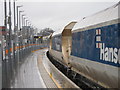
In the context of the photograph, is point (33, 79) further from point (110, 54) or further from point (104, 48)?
point (110, 54)

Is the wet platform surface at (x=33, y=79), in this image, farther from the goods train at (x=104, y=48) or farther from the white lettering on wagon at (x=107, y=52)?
the white lettering on wagon at (x=107, y=52)

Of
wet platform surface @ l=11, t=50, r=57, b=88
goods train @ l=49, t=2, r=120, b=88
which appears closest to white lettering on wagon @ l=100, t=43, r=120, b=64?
goods train @ l=49, t=2, r=120, b=88

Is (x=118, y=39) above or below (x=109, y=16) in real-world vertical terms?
below

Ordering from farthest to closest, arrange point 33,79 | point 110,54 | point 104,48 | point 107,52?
point 33,79 < point 104,48 < point 107,52 < point 110,54

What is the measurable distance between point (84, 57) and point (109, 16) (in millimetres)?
3455

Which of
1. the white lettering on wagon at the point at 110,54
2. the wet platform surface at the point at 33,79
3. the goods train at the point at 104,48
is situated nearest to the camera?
the white lettering on wagon at the point at 110,54

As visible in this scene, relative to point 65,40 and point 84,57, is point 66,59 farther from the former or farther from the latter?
point 84,57

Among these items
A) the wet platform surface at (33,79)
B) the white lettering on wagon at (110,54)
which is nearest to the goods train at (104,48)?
the white lettering on wagon at (110,54)

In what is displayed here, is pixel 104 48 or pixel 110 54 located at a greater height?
pixel 104 48

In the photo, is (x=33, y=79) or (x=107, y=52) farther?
(x=33, y=79)

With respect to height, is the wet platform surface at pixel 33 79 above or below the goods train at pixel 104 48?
below

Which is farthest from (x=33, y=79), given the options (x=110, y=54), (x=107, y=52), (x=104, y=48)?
(x=110, y=54)

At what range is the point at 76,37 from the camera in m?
14.0

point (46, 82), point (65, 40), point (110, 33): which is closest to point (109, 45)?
point (110, 33)
